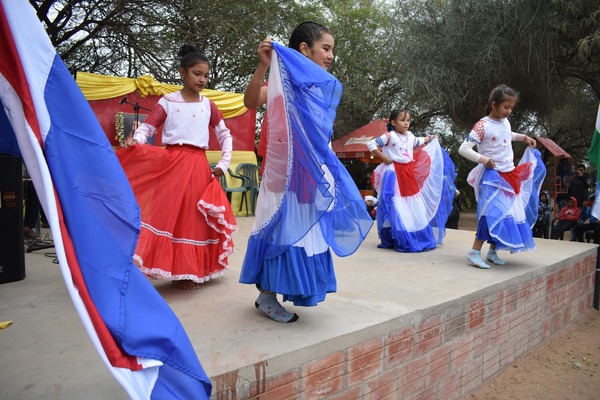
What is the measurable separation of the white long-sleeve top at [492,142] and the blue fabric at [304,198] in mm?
2265

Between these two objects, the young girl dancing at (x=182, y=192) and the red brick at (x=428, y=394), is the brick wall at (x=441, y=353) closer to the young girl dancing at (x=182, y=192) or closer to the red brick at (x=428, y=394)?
the red brick at (x=428, y=394)

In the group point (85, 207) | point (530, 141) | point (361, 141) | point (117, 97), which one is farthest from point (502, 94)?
point (361, 141)

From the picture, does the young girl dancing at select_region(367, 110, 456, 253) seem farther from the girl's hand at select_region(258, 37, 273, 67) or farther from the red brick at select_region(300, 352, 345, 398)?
the girl's hand at select_region(258, 37, 273, 67)

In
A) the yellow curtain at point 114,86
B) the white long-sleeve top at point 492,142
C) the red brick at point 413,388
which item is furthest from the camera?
the yellow curtain at point 114,86

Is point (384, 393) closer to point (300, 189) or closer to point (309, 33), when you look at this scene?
point (300, 189)

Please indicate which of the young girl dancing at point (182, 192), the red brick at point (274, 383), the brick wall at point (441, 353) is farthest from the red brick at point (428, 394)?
the young girl dancing at point (182, 192)

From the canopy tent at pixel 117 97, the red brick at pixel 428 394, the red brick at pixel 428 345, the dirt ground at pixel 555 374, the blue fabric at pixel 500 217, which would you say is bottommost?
the dirt ground at pixel 555 374

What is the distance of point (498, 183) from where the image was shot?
433 cm

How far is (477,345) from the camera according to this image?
11.5 ft

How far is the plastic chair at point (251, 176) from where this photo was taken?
909 centimetres

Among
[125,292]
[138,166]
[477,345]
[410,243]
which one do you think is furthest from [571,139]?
[125,292]

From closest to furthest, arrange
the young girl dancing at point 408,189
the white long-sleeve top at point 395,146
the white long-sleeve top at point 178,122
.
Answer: the white long-sleeve top at point 178,122 < the young girl dancing at point 408,189 < the white long-sleeve top at point 395,146

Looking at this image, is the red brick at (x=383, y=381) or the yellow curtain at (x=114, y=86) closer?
the red brick at (x=383, y=381)

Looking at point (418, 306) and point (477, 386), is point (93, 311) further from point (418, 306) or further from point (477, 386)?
point (477, 386)
